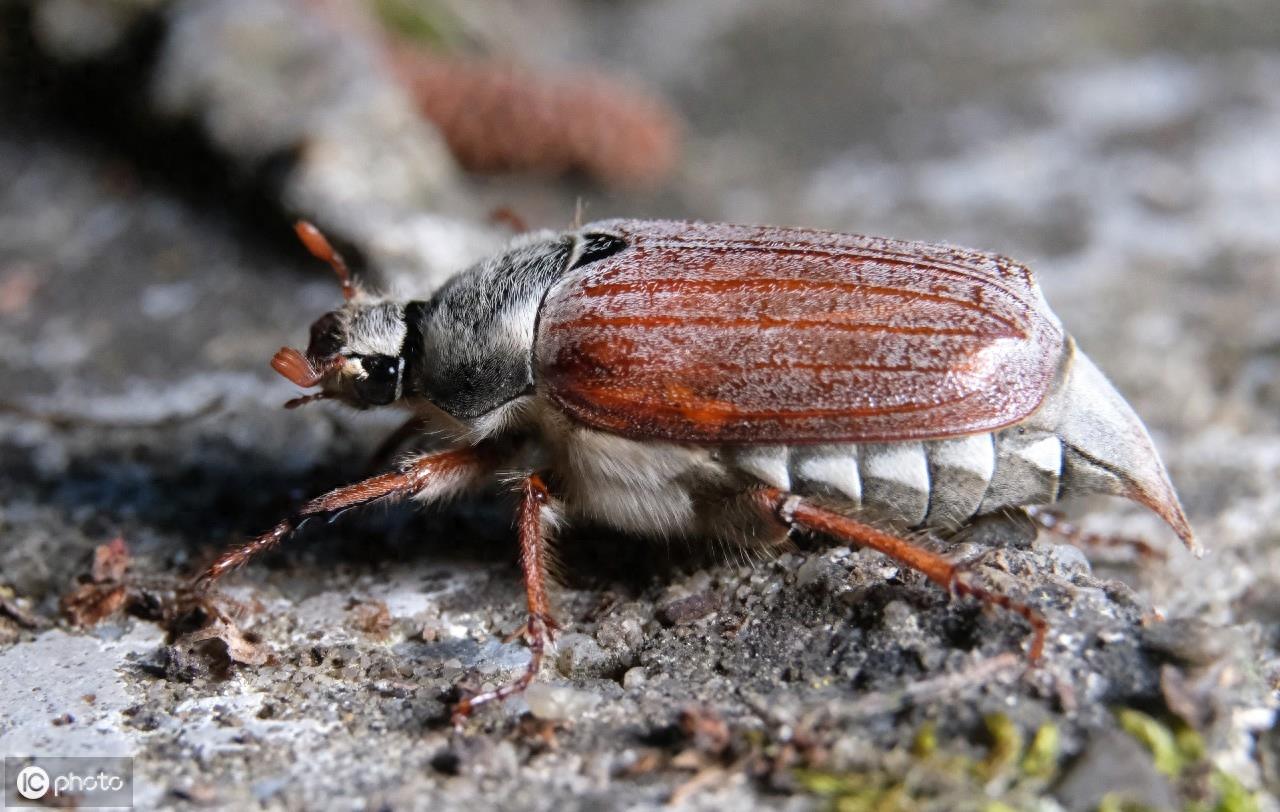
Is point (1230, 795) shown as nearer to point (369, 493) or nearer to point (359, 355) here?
point (369, 493)

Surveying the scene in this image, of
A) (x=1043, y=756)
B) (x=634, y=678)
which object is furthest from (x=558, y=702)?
(x=1043, y=756)

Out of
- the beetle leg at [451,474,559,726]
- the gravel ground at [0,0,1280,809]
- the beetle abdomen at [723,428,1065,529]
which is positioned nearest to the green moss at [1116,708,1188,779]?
the gravel ground at [0,0,1280,809]

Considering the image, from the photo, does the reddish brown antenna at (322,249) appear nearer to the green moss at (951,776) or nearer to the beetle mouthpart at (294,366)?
the beetle mouthpart at (294,366)

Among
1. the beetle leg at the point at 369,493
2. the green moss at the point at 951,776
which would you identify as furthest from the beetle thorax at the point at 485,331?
the green moss at the point at 951,776

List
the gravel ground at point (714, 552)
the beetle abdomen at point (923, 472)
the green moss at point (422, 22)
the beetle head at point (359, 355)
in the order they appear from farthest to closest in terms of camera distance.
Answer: the green moss at point (422, 22)
the beetle head at point (359, 355)
the beetle abdomen at point (923, 472)
the gravel ground at point (714, 552)

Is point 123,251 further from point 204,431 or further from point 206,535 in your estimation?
point 206,535

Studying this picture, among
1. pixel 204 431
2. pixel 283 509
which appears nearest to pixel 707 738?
pixel 283 509

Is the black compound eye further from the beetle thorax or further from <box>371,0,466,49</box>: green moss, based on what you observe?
<box>371,0,466,49</box>: green moss

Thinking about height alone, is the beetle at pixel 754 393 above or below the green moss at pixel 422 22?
below
